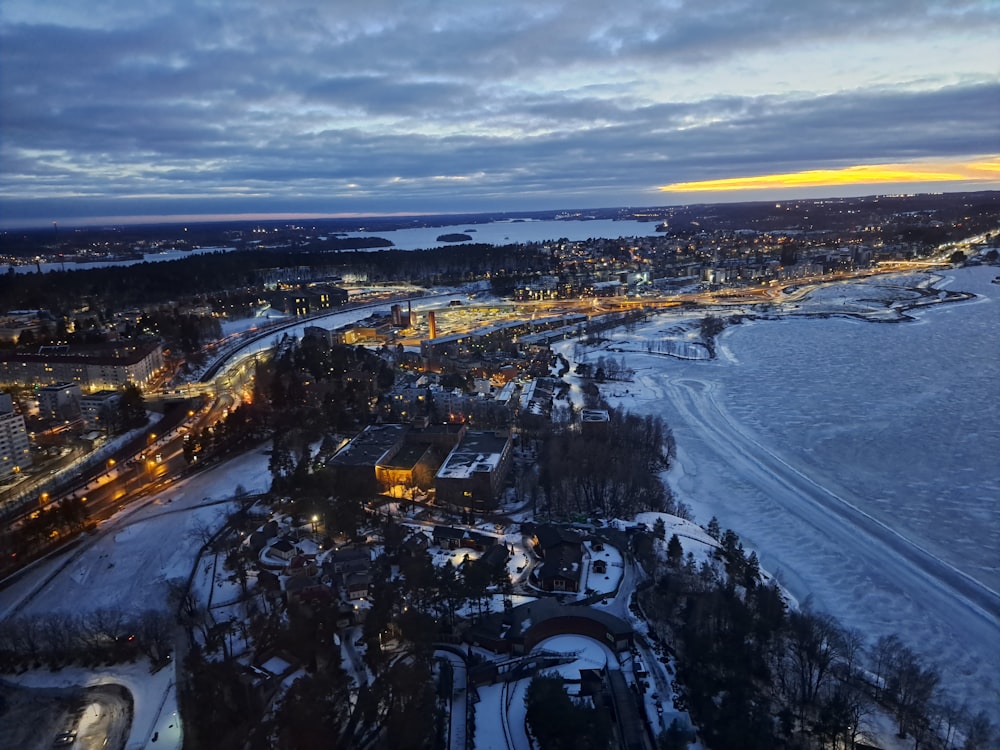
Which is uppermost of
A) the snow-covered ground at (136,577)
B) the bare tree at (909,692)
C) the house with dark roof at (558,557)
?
the house with dark roof at (558,557)

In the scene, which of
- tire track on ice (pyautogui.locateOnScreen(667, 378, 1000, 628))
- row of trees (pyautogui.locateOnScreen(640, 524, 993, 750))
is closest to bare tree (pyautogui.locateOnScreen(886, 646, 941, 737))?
row of trees (pyautogui.locateOnScreen(640, 524, 993, 750))

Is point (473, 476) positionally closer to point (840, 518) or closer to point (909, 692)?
point (840, 518)

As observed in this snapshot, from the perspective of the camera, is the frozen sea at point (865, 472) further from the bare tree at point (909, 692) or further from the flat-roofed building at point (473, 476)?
the flat-roofed building at point (473, 476)

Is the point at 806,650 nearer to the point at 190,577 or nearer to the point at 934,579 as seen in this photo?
the point at 934,579

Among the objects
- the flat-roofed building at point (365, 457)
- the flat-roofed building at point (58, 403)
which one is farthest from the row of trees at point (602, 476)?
the flat-roofed building at point (58, 403)

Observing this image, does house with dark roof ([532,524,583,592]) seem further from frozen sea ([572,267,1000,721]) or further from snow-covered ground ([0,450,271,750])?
A: snow-covered ground ([0,450,271,750])

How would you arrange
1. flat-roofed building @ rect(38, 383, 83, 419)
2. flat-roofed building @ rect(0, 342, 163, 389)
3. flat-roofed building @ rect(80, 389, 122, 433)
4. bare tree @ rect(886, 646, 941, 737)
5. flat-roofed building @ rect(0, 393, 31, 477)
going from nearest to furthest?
bare tree @ rect(886, 646, 941, 737), flat-roofed building @ rect(0, 393, 31, 477), flat-roofed building @ rect(80, 389, 122, 433), flat-roofed building @ rect(38, 383, 83, 419), flat-roofed building @ rect(0, 342, 163, 389)
